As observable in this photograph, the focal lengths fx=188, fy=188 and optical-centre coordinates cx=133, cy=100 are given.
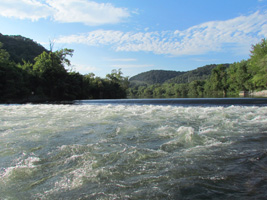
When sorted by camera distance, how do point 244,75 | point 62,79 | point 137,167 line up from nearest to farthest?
point 137,167, point 62,79, point 244,75

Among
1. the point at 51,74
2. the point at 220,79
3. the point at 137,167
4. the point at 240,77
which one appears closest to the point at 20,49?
the point at 51,74

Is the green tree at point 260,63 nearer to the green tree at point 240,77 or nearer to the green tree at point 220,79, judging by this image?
the green tree at point 240,77

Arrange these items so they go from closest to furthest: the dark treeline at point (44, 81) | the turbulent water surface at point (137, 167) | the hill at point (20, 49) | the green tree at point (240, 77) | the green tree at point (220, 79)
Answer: the turbulent water surface at point (137, 167) < the dark treeline at point (44, 81) < the green tree at point (240, 77) < the hill at point (20, 49) < the green tree at point (220, 79)

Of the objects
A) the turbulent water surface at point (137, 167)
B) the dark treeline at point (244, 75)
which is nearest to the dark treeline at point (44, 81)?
the turbulent water surface at point (137, 167)

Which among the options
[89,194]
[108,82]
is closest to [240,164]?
[89,194]

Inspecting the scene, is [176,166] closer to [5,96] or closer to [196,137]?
[196,137]

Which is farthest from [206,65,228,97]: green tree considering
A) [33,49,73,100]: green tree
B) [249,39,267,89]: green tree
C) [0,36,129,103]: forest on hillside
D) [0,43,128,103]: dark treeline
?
[33,49,73,100]: green tree

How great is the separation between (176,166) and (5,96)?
1405 inches

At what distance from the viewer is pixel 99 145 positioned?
4.18m

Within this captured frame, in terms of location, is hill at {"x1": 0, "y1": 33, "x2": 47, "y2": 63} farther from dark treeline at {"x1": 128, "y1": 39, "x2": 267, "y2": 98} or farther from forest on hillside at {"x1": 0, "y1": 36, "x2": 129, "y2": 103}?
dark treeline at {"x1": 128, "y1": 39, "x2": 267, "y2": 98}

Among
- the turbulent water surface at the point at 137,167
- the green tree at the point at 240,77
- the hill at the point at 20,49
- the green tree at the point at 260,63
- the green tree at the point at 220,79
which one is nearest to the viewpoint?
the turbulent water surface at the point at 137,167

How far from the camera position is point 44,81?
39.5m

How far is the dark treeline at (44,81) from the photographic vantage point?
3206 cm

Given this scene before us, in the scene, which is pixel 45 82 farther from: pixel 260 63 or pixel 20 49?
pixel 260 63
